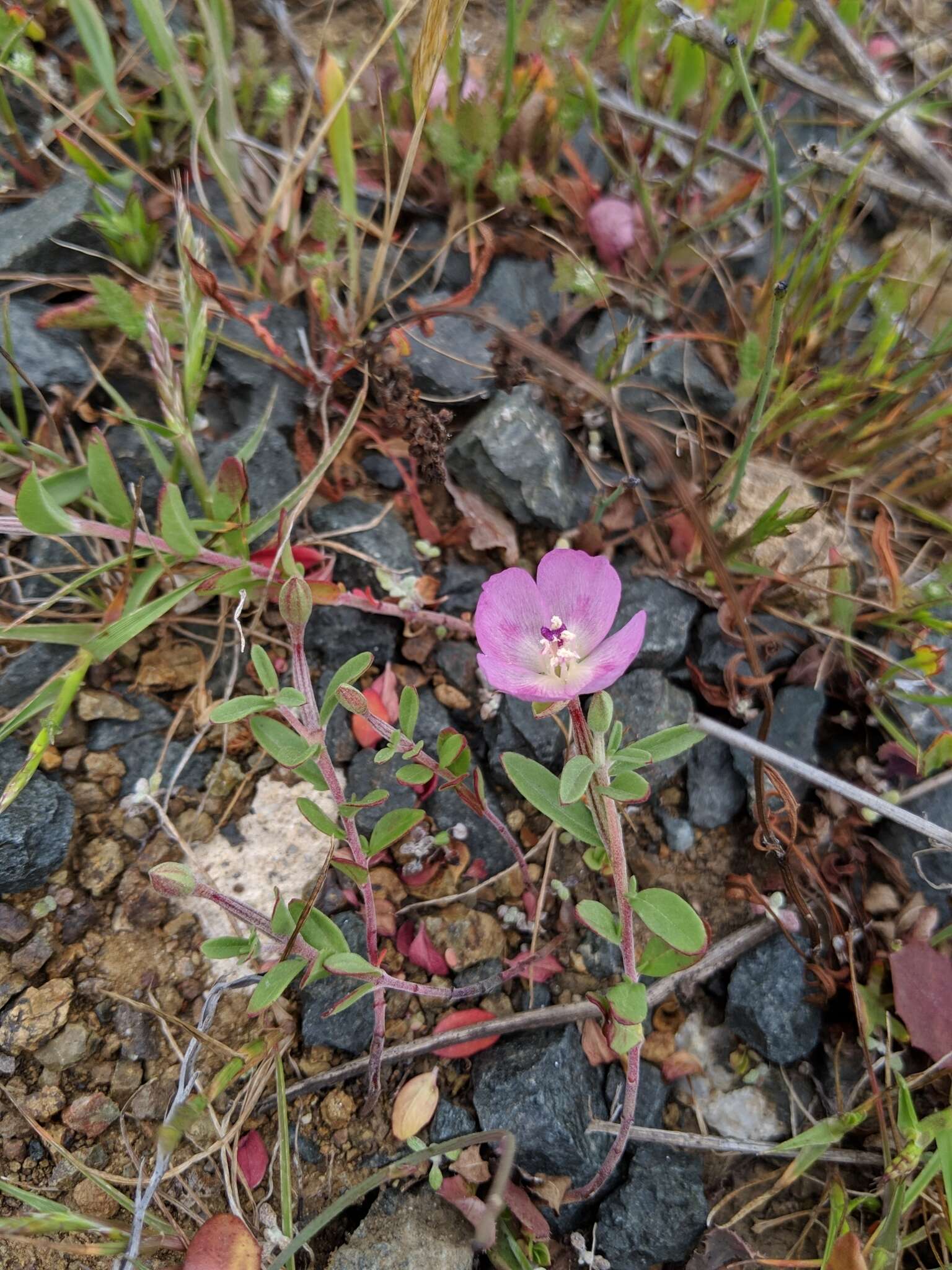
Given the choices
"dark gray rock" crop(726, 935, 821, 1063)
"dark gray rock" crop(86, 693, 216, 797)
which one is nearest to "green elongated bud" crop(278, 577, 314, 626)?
"dark gray rock" crop(86, 693, 216, 797)

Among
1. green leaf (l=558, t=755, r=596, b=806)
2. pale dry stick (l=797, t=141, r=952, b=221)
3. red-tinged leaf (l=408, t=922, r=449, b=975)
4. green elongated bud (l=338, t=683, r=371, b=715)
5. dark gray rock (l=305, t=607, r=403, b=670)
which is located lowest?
red-tinged leaf (l=408, t=922, r=449, b=975)

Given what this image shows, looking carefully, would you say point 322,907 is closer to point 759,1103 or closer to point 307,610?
point 307,610

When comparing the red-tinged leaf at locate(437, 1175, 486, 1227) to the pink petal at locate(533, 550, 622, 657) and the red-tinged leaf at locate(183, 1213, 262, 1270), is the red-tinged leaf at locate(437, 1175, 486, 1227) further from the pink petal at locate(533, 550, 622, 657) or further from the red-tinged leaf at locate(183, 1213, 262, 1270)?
the pink petal at locate(533, 550, 622, 657)

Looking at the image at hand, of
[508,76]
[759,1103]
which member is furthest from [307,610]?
[508,76]

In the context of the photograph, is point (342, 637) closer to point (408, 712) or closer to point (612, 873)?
point (408, 712)

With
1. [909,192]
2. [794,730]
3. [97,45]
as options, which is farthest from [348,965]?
[909,192]
